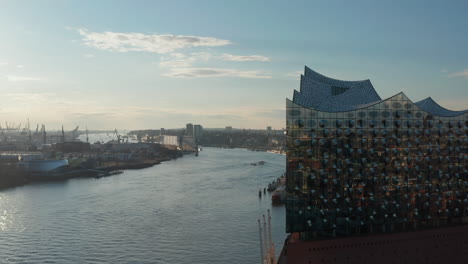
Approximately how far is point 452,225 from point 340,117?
28.0ft

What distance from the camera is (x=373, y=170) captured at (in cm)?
2325

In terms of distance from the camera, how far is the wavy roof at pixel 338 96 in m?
24.9

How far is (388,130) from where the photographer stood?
23609mm

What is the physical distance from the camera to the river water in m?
26.1

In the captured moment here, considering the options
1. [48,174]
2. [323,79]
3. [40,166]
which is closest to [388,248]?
[323,79]

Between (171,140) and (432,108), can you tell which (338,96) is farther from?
(171,140)

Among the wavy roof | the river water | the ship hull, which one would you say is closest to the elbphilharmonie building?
the wavy roof

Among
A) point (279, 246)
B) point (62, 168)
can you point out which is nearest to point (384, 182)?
point (279, 246)

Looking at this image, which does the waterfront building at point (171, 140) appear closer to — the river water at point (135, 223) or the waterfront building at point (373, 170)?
the river water at point (135, 223)

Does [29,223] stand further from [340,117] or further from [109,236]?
[340,117]

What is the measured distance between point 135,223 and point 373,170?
1807cm

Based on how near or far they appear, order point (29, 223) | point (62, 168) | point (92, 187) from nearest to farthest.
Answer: point (29, 223) → point (92, 187) → point (62, 168)

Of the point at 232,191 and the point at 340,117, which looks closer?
the point at 340,117

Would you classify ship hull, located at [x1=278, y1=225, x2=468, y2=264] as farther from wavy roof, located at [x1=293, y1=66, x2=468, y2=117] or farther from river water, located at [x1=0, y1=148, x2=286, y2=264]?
wavy roof, located at [x1=293, y1=66, x2=468, y2=117]
